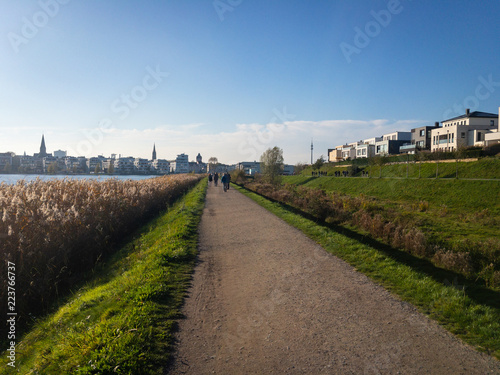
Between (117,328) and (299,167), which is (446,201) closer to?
(117,328)

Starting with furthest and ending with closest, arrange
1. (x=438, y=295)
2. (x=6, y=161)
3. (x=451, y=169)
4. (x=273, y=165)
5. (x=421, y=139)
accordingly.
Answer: (x=421, y=139), (x=6, y=161), (x=273, y=165), (x=451, y=169), (x=438, y=295)

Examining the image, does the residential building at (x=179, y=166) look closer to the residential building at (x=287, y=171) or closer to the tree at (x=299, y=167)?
the residential building at (x=287, y=171)

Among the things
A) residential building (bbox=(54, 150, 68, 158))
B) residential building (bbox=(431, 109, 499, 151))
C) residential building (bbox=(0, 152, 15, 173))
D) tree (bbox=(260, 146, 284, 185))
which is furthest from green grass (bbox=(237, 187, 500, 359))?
residential building (bbox=(54, 150, 68, 158))

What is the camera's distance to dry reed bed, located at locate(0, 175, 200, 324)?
6.31m

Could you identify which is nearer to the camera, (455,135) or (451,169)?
(451,169)

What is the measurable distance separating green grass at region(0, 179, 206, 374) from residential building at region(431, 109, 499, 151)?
62.2 meters

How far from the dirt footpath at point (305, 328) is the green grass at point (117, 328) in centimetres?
30

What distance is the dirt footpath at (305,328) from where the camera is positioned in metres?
3.36

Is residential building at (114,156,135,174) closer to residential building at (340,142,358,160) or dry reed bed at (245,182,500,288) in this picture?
residential building at (340,142,358,160)

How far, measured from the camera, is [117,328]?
13.1ft

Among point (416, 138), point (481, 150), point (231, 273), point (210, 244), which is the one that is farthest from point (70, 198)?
point (416, 138)

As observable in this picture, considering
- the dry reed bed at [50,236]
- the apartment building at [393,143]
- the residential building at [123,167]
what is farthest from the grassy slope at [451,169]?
the residential building at [123,167]

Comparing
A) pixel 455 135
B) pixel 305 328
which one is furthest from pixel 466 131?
pixel 305 328

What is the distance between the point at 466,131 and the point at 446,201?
4110 centimetres
